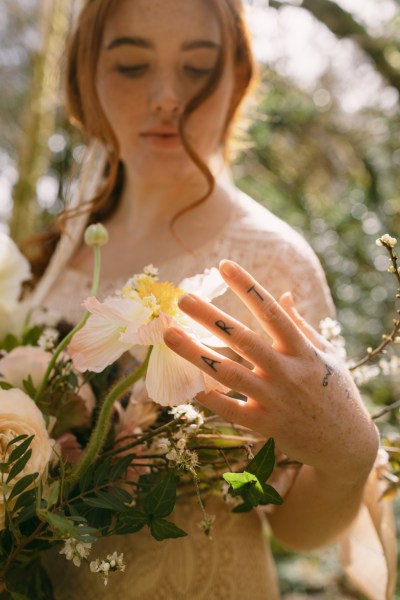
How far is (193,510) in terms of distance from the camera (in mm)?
1196

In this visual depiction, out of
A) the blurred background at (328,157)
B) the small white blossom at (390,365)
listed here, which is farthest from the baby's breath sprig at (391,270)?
the blurred background at (328,157)

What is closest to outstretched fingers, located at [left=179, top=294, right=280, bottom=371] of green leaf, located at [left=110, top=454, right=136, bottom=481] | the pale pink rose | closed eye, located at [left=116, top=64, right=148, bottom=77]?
green leaf, located at [left=110, top=454, right=136, bottom=481]

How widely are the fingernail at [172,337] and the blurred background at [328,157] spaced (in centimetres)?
235

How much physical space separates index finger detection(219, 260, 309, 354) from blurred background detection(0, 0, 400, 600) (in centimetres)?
226

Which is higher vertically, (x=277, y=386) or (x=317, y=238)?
(x=277, y=386)

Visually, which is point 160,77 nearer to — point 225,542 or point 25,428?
point 25,428

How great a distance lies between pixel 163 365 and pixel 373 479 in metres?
0.57

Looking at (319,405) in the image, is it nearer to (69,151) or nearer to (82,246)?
(82,246)

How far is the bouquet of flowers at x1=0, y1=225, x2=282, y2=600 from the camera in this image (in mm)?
746

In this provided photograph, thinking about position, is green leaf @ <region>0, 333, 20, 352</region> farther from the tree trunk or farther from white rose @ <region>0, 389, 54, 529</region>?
the tree trunk

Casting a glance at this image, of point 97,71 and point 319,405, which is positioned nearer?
point 319,405

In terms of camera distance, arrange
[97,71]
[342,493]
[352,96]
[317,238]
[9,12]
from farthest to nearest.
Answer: [9,12] → [352,96] → [317,238] → [97,71] → [342,493]

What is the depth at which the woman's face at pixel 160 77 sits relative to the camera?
1.31 meters

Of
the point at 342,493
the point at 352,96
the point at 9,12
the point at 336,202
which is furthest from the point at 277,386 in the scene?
the point at 9,12
